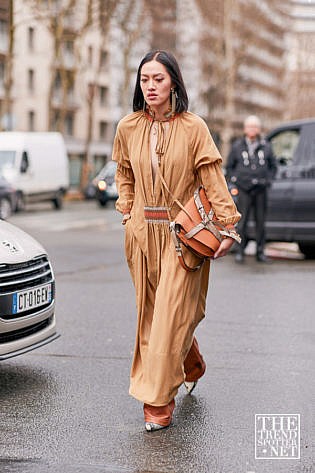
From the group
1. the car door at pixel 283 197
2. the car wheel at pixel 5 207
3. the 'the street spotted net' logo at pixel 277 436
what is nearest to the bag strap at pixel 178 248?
the 'the street spotted net' logo at pixel 277 436

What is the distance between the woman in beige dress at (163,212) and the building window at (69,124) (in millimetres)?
67865

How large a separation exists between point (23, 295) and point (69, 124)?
6803 centimetres

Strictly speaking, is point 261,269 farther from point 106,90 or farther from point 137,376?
point 106,90

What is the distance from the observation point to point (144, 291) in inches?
202

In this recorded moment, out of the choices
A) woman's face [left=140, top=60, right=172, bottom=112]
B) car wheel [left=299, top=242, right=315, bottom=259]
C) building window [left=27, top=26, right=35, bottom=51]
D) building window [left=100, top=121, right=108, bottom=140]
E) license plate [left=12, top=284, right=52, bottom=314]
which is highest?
woman's face [left=140, top=60, right=172, bottom=112]

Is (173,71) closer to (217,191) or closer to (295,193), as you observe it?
(217,191)

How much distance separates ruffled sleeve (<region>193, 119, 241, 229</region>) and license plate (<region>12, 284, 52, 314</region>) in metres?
1.46

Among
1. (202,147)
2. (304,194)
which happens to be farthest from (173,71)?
(304,194)

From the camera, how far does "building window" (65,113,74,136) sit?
72500 mm

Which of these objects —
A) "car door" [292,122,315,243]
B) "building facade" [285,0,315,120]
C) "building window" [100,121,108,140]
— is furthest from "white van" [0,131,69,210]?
"building facade" [285,0,315,120]

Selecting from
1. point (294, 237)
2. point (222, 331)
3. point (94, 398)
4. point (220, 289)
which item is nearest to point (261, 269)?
point (294, 237)

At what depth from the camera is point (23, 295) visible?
230 inches

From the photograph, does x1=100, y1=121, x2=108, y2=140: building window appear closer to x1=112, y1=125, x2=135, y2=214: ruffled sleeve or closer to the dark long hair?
x1=112, y1=125, x2=135, y2=214: ruffled sleeve

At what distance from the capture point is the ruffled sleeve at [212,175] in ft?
16.3
